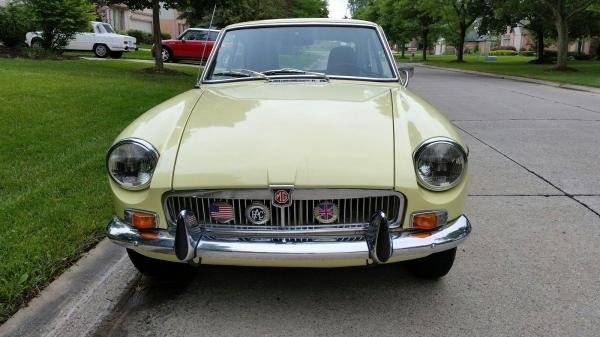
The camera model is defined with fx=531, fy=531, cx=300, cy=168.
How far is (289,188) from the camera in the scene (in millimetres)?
2582

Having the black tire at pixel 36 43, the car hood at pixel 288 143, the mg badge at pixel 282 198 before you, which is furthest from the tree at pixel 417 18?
the mg badge at pixel 282 198

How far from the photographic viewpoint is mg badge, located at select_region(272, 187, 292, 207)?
262cm

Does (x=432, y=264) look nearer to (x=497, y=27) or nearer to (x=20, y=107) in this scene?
(x=20, y=107)

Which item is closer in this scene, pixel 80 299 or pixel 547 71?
pixel 80 299

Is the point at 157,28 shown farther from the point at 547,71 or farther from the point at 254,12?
the point at 254,12

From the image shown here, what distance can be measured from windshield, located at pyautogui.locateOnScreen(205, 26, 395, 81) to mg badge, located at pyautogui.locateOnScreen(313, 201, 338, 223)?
1561 mm

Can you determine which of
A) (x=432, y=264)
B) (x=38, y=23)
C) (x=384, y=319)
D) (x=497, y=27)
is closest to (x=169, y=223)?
(x=384, y=319)

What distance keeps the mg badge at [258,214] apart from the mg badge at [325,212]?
0.80 feet

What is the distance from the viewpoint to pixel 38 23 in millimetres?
16672

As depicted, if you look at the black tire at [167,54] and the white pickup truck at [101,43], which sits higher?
the white pickup truck at [101,43]

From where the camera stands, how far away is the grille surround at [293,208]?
263cm

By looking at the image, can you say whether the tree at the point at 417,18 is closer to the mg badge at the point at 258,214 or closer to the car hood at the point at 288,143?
the car hood at the point at 288,143

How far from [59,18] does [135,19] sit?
30.7 meters

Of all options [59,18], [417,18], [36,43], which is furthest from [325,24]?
[417,18]
